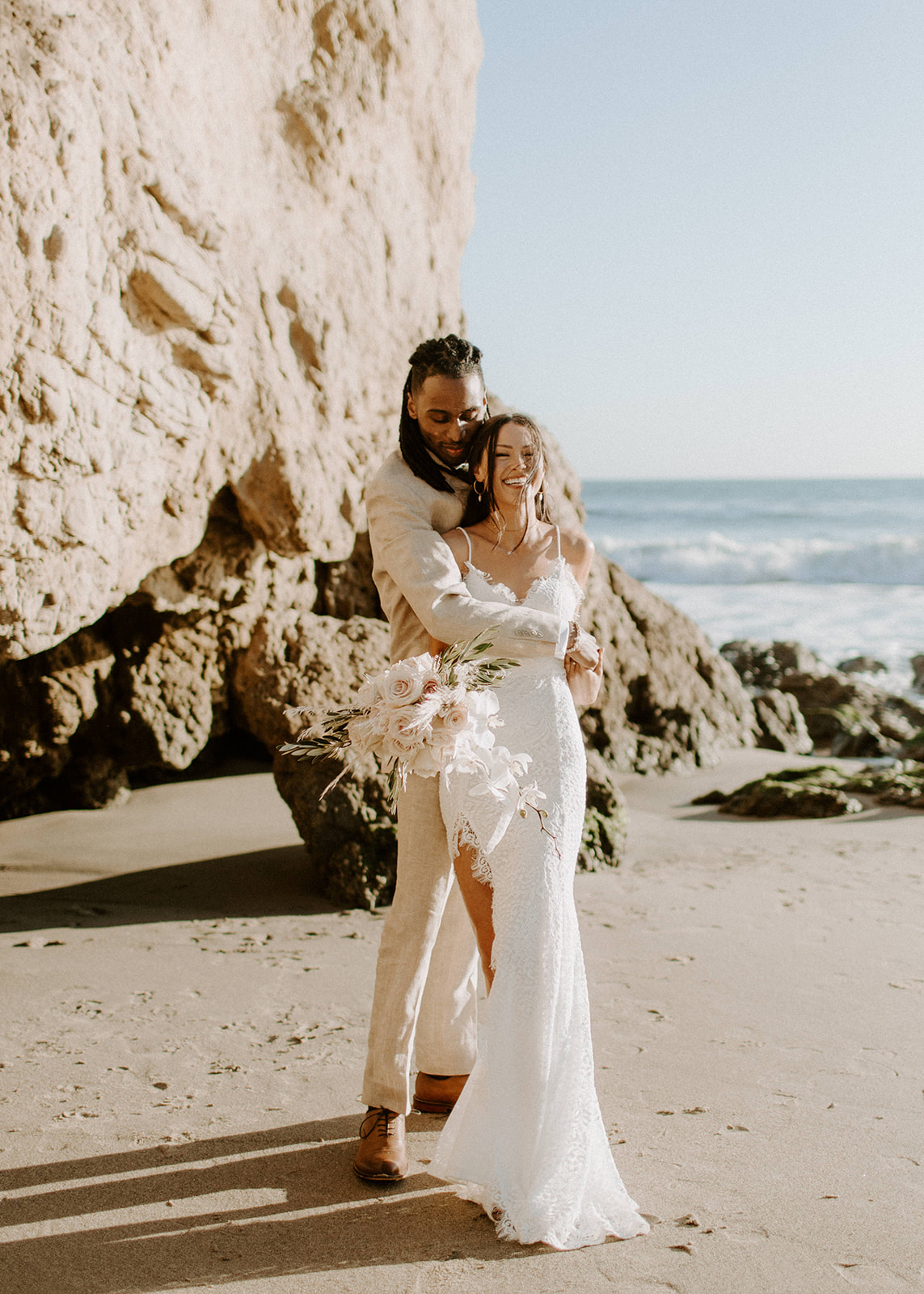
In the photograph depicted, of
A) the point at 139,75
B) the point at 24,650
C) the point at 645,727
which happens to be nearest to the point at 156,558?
the point at 24,650

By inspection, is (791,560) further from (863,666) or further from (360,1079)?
(360,1079)

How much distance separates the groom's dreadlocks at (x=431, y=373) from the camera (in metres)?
3.48

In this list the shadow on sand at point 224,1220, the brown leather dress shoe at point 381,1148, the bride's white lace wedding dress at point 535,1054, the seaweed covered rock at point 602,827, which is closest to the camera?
the shadow on sand at point 224,1220

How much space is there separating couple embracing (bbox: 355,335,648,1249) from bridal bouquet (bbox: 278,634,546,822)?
87mm

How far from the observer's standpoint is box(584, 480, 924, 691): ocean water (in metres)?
23.7

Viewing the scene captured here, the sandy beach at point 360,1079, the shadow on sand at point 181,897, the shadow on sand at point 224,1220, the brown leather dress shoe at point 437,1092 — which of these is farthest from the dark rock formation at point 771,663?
the shadow on sand at point 224,1220

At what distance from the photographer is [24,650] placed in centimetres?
524

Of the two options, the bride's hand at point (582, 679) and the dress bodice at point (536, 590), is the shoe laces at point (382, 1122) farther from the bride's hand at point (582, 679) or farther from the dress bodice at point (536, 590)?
the dress bodice at point (536, 590)

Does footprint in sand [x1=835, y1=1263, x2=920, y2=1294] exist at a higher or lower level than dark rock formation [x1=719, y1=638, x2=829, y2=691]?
lower

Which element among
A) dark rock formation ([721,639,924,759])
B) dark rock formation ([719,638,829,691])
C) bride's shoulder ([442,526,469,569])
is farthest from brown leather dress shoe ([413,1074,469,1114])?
dark rock formation ([719,638,829,691])

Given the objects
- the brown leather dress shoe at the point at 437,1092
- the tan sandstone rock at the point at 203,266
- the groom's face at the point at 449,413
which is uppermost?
the tan sandstone rock at the point at 203,266

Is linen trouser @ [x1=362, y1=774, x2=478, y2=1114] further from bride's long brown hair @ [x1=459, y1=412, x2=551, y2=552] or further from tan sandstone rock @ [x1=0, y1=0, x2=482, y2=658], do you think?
tan sandstone rock @ [x1=0, y1=0, x2=482, y2=658]

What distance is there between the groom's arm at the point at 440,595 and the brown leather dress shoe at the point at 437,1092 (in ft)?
4.98

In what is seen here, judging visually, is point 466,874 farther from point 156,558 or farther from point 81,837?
point 81,837
